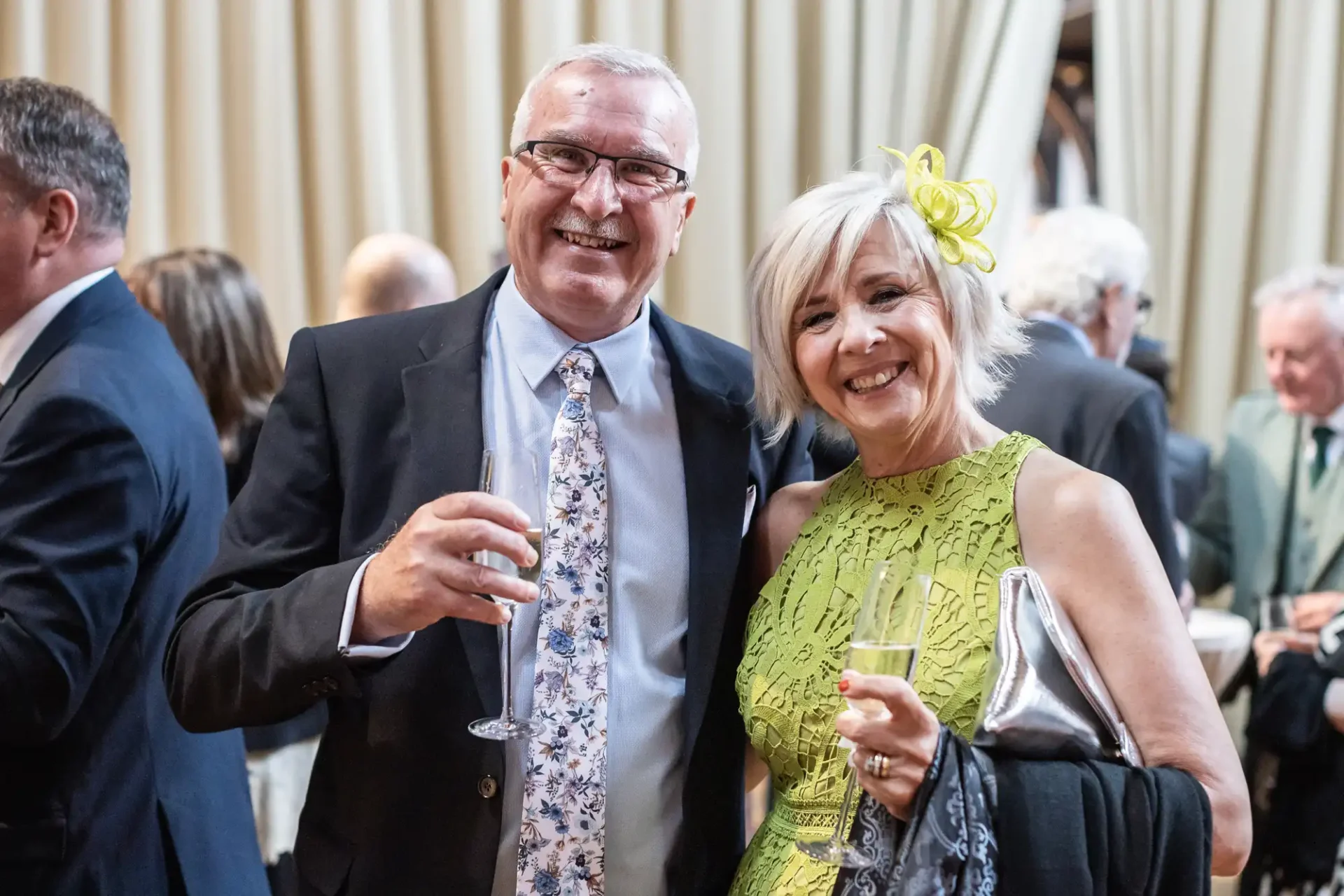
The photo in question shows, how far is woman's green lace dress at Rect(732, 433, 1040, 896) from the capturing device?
176 cm

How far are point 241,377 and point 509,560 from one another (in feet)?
7.41

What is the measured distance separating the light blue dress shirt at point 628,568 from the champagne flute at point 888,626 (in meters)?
0.49

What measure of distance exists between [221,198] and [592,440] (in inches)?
129

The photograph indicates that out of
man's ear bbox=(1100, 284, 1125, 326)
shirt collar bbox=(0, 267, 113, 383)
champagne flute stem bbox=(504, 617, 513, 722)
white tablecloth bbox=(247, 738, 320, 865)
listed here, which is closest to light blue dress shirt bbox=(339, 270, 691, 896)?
champagne flute stem bbox=(504, 617, 513, 722)

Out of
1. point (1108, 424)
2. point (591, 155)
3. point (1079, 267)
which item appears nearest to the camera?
point (591, 155)

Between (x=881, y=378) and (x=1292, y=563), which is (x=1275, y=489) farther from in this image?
(x=881, y=378)

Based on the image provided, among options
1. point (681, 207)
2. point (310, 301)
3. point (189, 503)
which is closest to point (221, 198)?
point (310, 301)

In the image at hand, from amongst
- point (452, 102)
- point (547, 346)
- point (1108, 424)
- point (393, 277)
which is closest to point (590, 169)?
point (547, 346)

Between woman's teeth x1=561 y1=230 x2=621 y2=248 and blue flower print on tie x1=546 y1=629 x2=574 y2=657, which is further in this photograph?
woman's teeth x1=561 y1=230 x2=621 y2=248

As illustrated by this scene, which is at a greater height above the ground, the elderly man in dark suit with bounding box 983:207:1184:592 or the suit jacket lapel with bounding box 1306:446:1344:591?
the elderly man in dark suit with bounding box 983:207:1184:592

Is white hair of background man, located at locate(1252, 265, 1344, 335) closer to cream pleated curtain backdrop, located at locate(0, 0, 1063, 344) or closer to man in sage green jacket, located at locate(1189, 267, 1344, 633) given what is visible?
man in sage green jacket, located at locate(1189, 267, 1344, 633)

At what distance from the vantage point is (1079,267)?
3.80 m

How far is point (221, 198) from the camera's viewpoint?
4785mm

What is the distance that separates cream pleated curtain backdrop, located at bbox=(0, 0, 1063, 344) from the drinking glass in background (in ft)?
6.20
